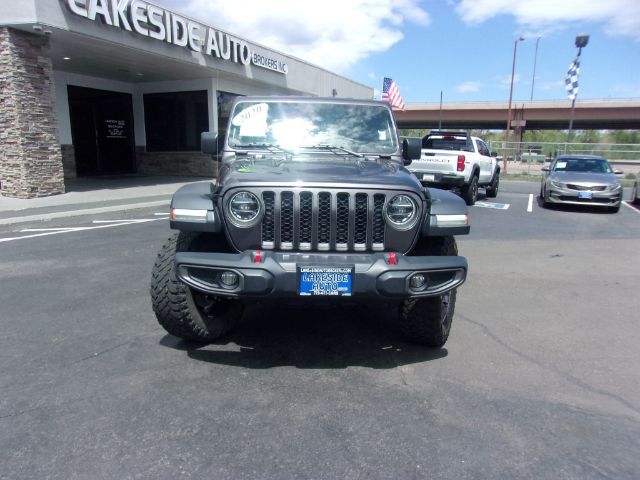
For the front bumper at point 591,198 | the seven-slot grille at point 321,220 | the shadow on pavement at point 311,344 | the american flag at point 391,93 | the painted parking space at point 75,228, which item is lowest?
the painted parking space at point 75,228

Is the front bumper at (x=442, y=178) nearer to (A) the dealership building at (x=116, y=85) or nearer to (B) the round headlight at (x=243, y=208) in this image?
(A) the dealership building at (x=116, y=85)

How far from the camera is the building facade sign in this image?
1219 centimetres

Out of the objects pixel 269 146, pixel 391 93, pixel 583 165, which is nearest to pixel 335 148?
pixel 269 146

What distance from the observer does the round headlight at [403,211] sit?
3.22 meters

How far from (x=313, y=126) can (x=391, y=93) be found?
14345 mm

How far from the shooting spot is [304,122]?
4.53 meters

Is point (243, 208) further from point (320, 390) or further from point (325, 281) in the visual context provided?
point (320, 390)

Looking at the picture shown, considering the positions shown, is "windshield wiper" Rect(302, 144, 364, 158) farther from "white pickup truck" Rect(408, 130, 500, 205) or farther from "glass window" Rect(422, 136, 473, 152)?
"glass window" Rect(422, 136, 473, 152)

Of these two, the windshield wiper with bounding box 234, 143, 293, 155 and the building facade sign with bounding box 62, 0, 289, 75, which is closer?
the windshield wiper with bounding box 234, 143, 293, 155

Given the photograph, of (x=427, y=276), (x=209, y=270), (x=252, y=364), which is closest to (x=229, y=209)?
(x=209, y=270)

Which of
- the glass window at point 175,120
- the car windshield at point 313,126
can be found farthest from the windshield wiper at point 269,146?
the glass window at point 175,120

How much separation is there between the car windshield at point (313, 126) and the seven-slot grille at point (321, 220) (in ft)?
4.30

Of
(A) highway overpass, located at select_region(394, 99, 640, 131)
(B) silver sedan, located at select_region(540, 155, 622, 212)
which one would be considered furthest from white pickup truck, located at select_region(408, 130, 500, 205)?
(A) highway overpass, located at select_region(394, 99, 640, 131)

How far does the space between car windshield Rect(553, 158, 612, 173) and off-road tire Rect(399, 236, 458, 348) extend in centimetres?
1169
